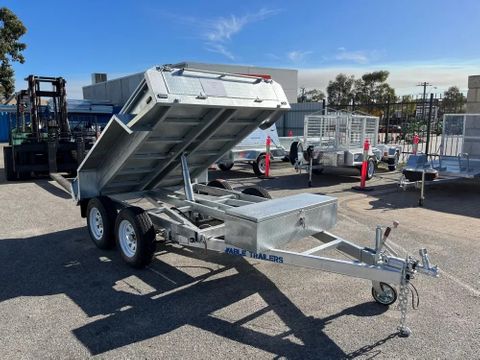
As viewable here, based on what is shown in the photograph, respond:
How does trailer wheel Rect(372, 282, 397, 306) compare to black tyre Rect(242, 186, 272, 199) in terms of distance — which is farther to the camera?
black tyre Rect(242, 186, 272, 199)

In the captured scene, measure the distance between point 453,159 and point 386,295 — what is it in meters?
8.17

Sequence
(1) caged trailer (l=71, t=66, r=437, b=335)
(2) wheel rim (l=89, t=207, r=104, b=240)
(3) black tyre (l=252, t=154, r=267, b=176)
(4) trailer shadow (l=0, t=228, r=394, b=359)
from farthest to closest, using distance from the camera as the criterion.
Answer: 1. (3) black tyre (l=252, t=154, r=267, b=176)
2. (2) wheel rim (l=89, t=207, r=104, b=240)
3. (1) caged trailer (l=71, t=66, r=437, b=335)
4. (4) trailer shadow (l=0, t=228, r=394, b=359)

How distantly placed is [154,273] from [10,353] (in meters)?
1.86

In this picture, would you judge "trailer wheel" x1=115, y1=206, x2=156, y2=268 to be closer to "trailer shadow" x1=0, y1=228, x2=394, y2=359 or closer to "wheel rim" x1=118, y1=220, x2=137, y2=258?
"wheel rim" x1=118, y1=220, x2=137, y2=258

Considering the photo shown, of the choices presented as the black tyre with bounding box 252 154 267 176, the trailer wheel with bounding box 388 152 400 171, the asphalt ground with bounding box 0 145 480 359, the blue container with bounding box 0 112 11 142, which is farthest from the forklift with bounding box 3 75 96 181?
the blue container with bounding box 0 112 11 142

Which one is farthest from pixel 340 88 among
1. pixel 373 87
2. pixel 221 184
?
pixel 221 184

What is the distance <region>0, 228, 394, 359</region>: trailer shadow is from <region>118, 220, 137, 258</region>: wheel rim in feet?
0.66

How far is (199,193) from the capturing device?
7121 mm

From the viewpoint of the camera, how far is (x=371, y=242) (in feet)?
20.9

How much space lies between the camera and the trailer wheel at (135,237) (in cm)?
488

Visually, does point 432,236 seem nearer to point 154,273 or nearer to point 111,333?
point 154,273

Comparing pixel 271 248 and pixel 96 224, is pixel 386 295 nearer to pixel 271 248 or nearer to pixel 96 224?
pixel 271 248

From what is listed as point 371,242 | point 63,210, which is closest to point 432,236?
point 371,242

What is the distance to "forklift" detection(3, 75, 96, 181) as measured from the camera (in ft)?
41.8
